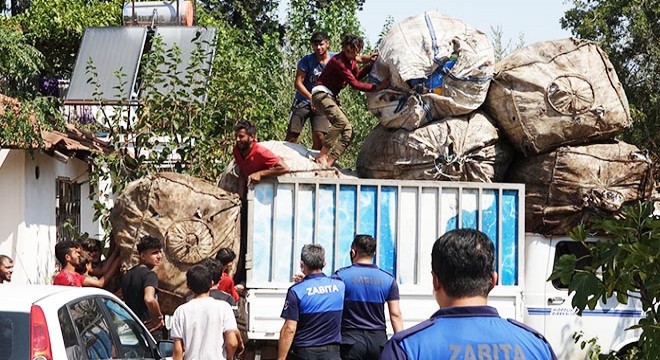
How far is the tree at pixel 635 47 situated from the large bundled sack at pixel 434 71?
13.8m

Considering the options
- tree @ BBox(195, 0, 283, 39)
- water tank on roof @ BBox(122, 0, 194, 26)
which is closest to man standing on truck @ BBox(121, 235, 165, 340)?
water tank on roof @ BBox(122, 0, 194, 26)

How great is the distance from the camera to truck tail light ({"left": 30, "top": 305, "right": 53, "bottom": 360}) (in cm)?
551

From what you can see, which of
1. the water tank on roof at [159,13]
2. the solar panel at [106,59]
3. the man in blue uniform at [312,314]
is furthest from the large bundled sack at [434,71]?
the water tank on roof at [159,13]

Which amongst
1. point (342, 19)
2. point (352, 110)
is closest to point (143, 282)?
point (352, 110)

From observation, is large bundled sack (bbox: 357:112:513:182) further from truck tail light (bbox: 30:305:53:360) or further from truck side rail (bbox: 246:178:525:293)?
truck tail light (bbox: 30:305:53:360)

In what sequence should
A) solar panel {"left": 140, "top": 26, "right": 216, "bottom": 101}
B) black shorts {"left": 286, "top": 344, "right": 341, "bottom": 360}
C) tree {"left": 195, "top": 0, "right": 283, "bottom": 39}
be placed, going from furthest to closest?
tree {"left": 195, "top": 0, "right": 283, "bottom": 39}
solar panel {"left": 140, "top": 26, "right": 216, "bottom": 101}
black shorts {"left": 286, "top": 344, "right": 341, "bottom": 360}

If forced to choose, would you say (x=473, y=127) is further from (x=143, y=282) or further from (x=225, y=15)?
(x=225, y=15)

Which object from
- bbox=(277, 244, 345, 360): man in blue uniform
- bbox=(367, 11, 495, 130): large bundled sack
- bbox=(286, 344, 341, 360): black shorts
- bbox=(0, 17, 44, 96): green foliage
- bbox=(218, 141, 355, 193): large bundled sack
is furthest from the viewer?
bbox=(0, 17, 44, 96): green foliage

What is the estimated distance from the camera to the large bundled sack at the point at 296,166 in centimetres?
1130

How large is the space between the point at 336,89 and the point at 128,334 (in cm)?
537

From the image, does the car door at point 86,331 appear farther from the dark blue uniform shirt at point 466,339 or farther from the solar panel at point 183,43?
the solar panel at point 183,43

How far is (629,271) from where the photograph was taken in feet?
22.7

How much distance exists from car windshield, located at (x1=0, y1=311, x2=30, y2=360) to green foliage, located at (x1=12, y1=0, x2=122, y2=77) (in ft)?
69.8

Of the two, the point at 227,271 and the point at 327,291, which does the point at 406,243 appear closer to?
A: the point at 227,271
